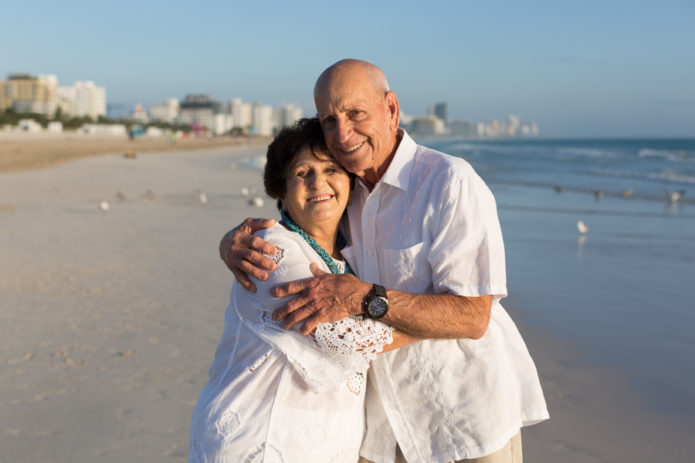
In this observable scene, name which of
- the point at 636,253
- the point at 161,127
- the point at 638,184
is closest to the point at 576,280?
the point at 636,253

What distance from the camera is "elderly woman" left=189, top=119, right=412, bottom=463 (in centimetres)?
A: 181

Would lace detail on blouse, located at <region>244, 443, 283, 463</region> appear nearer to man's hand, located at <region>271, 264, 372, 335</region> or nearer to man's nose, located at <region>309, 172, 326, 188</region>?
man's hand, located at <region>271, 264, 372, 335</region>

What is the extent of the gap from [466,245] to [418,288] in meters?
0.24

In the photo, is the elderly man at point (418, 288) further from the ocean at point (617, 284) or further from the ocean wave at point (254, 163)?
the ocean wave at point (254, 163)

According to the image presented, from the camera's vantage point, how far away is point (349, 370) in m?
1.85

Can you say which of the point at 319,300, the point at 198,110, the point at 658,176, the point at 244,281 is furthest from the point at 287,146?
the point at 198,110

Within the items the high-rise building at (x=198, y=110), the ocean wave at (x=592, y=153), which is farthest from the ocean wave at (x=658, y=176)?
the high-rise building at (x=198, y=110)

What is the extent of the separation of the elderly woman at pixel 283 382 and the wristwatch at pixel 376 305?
0.03 m

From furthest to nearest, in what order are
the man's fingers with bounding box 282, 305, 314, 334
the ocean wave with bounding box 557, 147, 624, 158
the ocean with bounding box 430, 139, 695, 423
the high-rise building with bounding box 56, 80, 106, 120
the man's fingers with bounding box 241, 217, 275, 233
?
1. the high-rise building with bounding box 56, 80, 106, 120
2. the ocean wave with bounding box 557, 147, 624, 158
3. the ocean with bounding box 430, 139, 695, 423
4. the man's fingers with bounding box 241, 217, 275, 233
5. the man's fingers with bounding box 282, 305, 314, 334

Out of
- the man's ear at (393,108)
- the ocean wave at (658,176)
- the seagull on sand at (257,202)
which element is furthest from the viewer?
the ocean wave at (658,176)

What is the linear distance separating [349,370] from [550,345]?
3.90 meters

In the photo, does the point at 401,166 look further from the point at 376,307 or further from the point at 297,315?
the point at 297,315

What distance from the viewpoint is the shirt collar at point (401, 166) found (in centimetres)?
204

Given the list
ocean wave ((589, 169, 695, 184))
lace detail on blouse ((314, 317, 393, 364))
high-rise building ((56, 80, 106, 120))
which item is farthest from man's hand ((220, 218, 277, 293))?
high-rise building ((56, 80, 106, 120))
